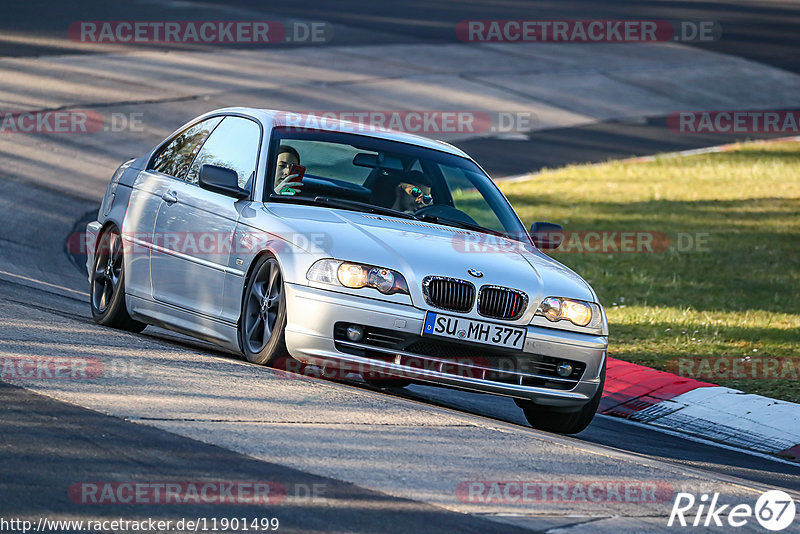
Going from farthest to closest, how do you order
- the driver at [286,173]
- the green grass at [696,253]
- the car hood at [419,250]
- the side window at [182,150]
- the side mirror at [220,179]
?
the green grass at [696,253] < the side window at [182,150] < the driver at [286,173] < the side mirror at [220,179] < the car hood at [419,250]

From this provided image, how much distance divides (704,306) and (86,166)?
904cm

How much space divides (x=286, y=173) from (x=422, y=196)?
0.93m

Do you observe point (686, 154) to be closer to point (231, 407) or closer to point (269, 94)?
point (269, 94)

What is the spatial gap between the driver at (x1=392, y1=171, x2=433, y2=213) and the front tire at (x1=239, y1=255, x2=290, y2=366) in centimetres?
109

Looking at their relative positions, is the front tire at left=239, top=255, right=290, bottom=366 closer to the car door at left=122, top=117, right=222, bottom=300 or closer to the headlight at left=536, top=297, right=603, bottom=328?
the car door at left=122, top=117, right=222, bottom=300

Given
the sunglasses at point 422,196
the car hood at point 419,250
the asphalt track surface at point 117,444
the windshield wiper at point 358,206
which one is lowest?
the asphalt track surface at point 117,444

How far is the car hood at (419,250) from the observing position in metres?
7.14

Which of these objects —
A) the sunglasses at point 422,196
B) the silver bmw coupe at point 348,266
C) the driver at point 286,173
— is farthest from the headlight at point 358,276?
the sunglasses at point 422,196

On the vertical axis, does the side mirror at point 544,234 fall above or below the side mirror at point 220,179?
below

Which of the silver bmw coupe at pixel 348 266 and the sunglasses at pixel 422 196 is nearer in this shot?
the silver bmw coupe at pixel 348 266

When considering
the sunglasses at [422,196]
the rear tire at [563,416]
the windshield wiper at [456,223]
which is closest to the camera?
the rear tire at [563,416]

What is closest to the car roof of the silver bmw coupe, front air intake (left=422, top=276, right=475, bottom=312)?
the silver bmw coupe

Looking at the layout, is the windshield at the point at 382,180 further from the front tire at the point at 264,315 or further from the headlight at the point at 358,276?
the headlight at the point at 358,276

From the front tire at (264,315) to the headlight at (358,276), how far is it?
0.93ft
